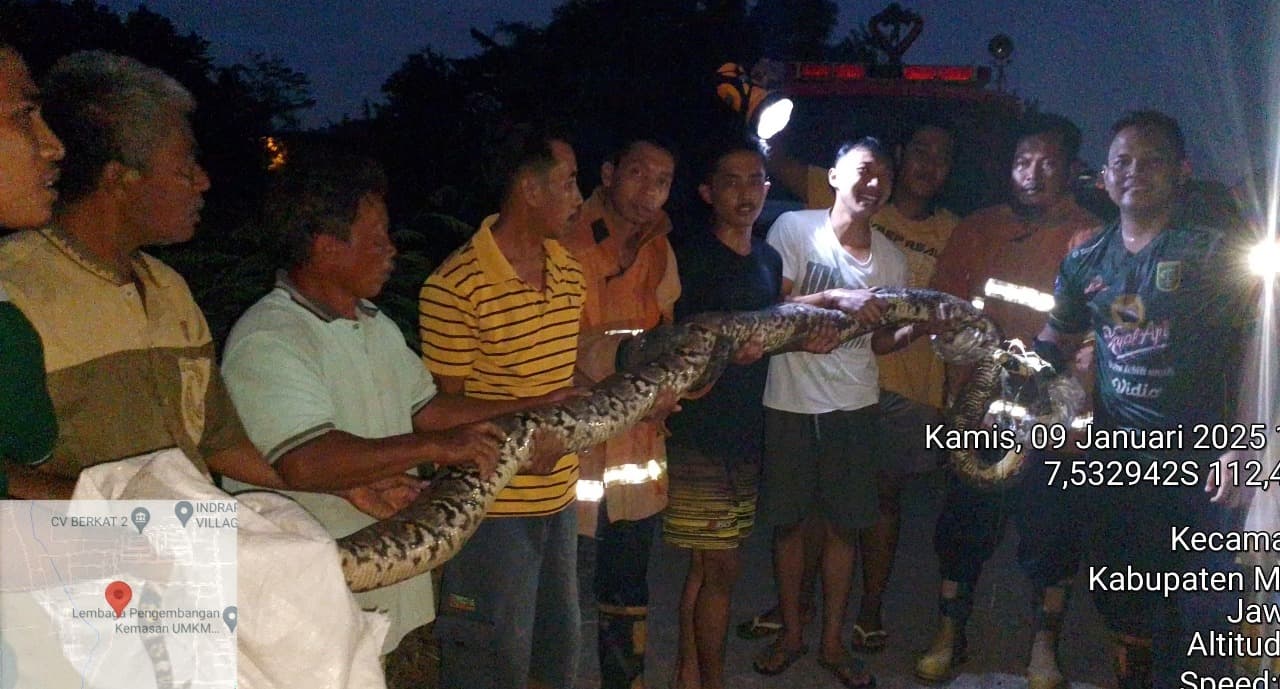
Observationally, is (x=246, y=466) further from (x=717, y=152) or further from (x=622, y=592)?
(x=717, y=152)

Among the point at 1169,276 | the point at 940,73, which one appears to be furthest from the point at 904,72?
the point at 1169,276

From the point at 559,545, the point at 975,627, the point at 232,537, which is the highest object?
the point at 232,537

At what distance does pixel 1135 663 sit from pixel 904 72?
4.31 metres

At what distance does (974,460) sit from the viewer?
445cm

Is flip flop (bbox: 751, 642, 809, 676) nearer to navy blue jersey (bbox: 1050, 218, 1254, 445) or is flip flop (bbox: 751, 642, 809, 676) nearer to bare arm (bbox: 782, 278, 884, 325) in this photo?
bare arm (bbox: 782, 278, 884, 325)

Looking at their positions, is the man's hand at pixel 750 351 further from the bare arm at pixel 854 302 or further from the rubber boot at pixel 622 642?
the rubber boot at pixel 622 642

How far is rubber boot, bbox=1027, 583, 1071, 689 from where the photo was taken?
4.20 metres

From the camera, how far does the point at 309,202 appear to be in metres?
2.54

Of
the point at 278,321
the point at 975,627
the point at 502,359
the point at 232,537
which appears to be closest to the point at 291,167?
the point at 278,321

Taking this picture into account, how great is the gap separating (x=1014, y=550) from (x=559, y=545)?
3915 mm

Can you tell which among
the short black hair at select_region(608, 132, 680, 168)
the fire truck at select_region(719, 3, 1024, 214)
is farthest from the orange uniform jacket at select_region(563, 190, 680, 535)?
the fire truck at select_region(719, 3, 1024, 214)

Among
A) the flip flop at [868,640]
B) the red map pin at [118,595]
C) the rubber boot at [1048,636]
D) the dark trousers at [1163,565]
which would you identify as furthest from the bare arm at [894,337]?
the red map pin at [118,595]

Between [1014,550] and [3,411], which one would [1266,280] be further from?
[3,411]

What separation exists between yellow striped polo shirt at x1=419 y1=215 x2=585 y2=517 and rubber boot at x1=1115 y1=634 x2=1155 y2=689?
239 cm
